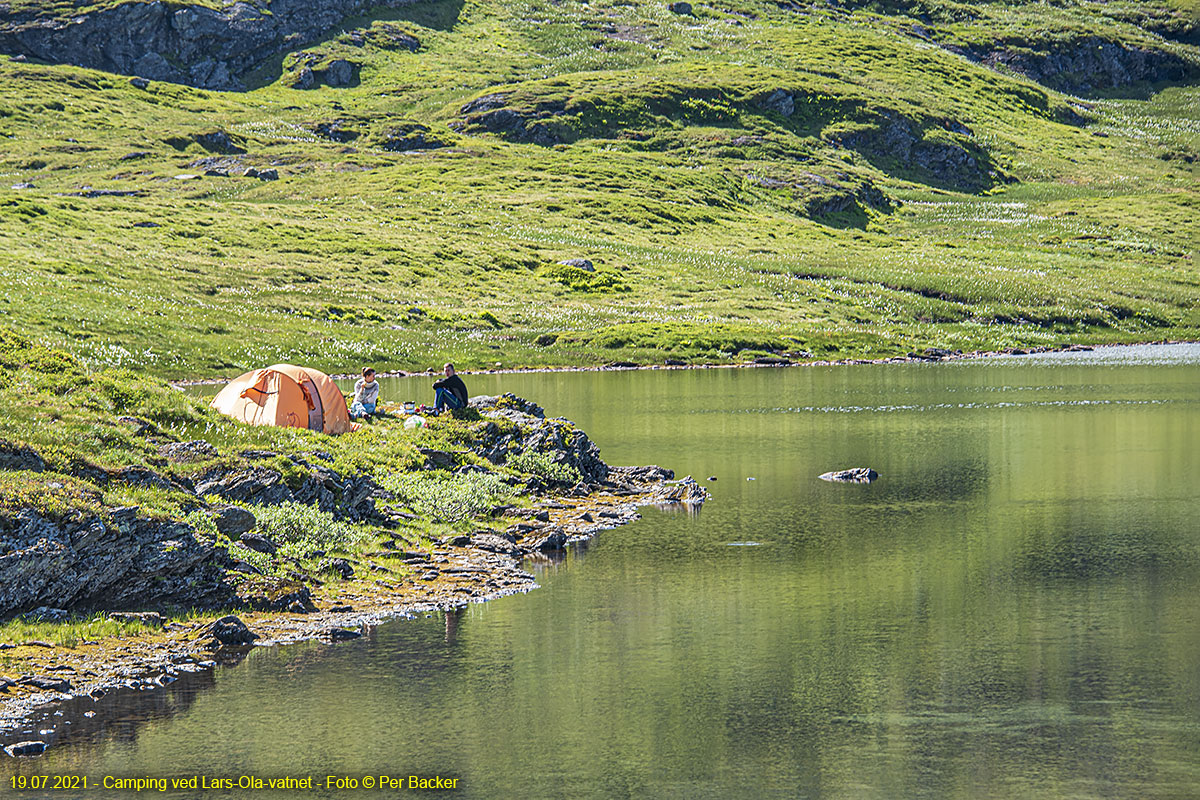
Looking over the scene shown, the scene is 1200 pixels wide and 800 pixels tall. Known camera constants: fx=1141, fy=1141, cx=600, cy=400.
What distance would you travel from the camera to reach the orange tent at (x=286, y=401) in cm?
3831

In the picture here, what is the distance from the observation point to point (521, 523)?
3212 centimetres

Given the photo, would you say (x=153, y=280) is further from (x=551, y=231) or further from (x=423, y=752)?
(x=423, y=752)

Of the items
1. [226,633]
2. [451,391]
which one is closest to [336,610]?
[226,633]

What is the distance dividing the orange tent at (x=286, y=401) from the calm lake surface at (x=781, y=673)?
12.3 meters

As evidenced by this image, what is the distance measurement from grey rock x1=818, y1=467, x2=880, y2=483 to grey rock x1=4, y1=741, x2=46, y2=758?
95.1 feet

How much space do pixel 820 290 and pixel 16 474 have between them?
124 meters

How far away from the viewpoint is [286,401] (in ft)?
126

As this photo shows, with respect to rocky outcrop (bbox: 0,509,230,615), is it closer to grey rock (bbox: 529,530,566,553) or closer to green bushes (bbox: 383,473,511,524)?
green bushes (bbox: 383,473,511,524)

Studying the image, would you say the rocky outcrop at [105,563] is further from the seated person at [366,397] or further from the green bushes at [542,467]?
the seated person at [366,397]

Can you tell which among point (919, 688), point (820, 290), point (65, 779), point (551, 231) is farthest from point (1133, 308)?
point (65, 779)

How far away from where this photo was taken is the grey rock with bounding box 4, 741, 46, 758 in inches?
628

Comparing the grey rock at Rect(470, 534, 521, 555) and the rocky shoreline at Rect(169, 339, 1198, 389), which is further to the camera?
the rocky shoreline at Rect(169, 339, 1198, 389)

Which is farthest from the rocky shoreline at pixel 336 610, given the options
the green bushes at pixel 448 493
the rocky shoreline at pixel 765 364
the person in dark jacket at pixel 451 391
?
the rocky shoreline at pixel 765 364

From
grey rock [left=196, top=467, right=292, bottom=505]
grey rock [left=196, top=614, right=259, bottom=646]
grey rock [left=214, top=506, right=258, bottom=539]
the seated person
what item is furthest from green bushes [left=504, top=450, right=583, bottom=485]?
grey rock [left=196, top=614, right=259, bottom=646]
